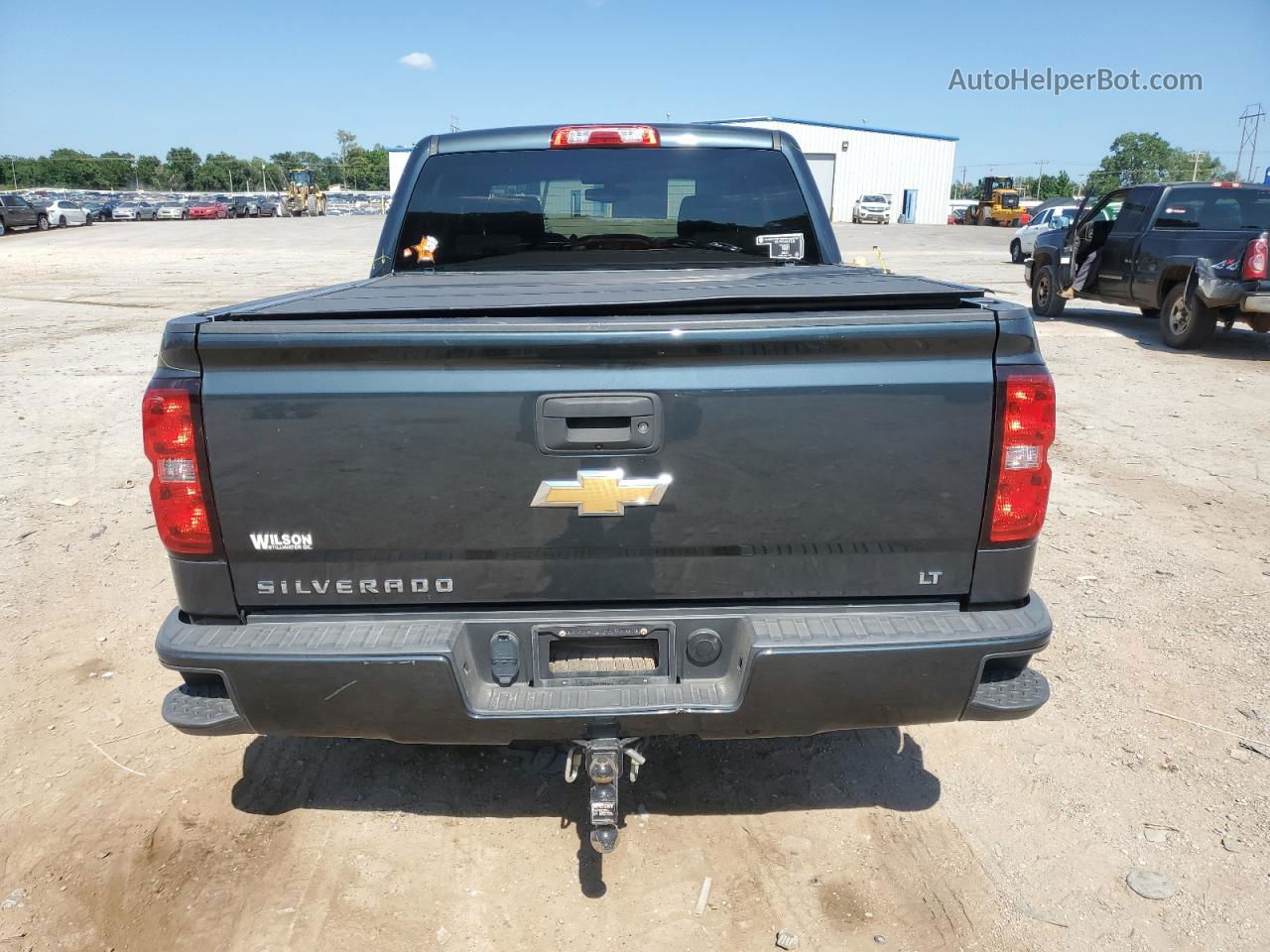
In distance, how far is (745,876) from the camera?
8.80ft

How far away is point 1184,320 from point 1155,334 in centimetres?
156

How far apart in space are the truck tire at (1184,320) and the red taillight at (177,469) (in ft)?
38.7

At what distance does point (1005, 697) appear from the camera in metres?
2.37

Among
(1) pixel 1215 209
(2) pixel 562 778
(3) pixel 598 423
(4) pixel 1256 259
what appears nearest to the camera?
(3) pixel 598 423

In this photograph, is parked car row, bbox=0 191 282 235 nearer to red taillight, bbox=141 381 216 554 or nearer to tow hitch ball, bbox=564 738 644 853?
red taillight, bbox=141 381 216 554

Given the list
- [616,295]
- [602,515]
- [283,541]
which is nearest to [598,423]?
[602,515]

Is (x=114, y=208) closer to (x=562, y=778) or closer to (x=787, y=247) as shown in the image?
(x=787, y=247)

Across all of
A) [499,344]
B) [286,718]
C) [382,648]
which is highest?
[499,344]

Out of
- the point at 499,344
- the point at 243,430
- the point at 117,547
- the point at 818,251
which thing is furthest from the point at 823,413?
the point at 117,547

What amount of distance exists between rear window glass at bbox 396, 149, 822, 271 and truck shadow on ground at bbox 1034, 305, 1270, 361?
30.6ft

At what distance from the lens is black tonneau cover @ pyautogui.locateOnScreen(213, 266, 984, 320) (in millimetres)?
2250

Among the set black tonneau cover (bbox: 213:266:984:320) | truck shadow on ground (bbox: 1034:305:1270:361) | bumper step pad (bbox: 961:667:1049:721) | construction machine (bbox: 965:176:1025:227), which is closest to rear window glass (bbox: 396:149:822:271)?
black tonneau cover (bbox: 213:266:984:320)

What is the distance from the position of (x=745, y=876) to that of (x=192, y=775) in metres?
2.02

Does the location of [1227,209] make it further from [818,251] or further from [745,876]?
[745,876]
